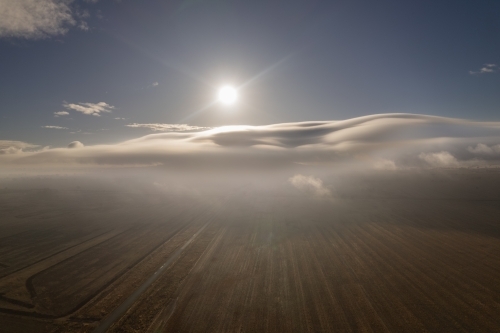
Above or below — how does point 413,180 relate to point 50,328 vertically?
above

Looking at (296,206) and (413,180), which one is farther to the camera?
(413,180)

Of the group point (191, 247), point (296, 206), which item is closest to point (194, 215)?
point (191, 247)

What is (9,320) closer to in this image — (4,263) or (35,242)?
(4,263)

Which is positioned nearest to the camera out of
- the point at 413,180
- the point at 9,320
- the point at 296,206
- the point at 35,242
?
the point at 9,320

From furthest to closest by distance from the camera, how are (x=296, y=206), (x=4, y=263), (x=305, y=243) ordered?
(x=296, y=206) → (x=305, y=243) → (x=4, y=263)

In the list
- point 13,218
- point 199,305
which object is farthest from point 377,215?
point 13,218

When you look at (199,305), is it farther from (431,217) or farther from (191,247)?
(431,217)
